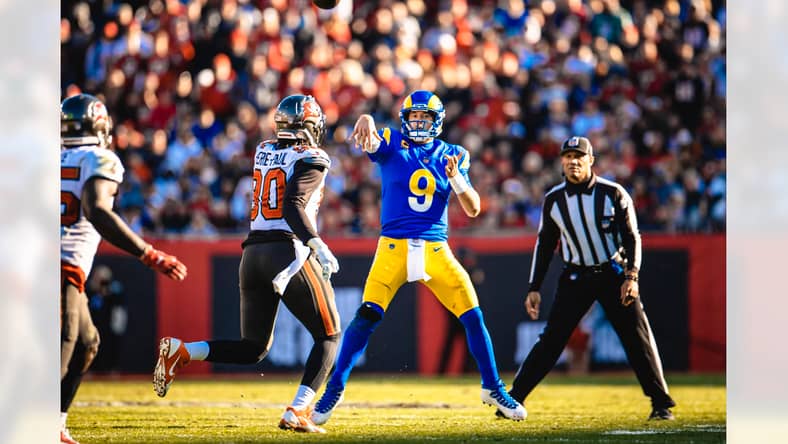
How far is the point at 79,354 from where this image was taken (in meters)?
6.39

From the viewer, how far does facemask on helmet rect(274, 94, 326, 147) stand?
688 centimetres

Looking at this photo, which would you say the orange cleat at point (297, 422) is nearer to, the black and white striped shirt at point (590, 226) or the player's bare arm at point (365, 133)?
the player's bare arm at point (365, 133)

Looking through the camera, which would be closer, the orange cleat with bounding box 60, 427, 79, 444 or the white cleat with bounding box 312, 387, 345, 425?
the orange cleat with bounding box 60, 427, 79, 444

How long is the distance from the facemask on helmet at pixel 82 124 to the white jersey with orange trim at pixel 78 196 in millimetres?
131

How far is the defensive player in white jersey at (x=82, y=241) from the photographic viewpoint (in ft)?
20.4

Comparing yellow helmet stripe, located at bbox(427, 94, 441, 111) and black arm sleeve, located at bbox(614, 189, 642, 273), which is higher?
yellow helmet stripe, located at bbox(427, 94, 441, 111)

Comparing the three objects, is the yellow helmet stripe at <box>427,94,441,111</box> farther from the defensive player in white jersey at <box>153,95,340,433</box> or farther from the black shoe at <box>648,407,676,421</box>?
the black shoe at <box>648,407,676,421</box>

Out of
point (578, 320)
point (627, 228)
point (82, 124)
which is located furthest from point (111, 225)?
point (627, 228)

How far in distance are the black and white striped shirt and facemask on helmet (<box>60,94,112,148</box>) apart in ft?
8.64

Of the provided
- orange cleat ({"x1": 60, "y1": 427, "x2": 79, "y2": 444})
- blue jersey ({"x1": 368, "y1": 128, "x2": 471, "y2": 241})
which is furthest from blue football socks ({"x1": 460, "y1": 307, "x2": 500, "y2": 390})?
orange cleat ({"x1": 60, "y1": 427, "x2": 79, "y2": 444})

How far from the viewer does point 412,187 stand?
7.08 m

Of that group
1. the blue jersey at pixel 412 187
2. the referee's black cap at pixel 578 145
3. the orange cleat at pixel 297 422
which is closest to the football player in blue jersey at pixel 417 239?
the blue jersey at pixel 412 187

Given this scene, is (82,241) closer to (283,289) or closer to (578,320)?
(283,289)
